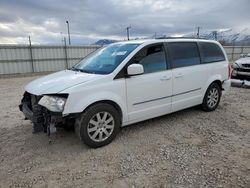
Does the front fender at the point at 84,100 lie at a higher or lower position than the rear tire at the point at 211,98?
higher

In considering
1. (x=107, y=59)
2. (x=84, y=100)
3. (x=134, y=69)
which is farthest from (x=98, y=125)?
(x=107, y=59)

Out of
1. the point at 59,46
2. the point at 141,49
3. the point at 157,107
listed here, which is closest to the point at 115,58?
the point at 141,49

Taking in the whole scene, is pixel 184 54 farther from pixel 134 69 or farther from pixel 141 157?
pixel 141 157

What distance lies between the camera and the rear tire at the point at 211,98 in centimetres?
516

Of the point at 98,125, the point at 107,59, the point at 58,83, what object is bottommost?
the point at 98,125

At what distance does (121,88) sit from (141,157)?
115cm

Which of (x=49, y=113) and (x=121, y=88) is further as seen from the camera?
(x=121, y=88)

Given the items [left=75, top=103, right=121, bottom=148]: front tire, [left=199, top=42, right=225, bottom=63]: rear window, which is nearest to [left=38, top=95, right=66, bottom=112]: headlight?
[left=75, top=103, right=121, bottom=148]: front tire

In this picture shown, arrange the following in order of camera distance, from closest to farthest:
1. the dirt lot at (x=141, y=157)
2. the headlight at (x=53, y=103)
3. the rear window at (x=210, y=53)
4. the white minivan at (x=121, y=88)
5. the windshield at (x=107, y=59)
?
the dirt lot at (x=141, y=157), the headlight at (x=53, y=103), the white minivan at (x=121, y=88), the windshield at (x=107, y=59), the rear window at (x=210, y=53)

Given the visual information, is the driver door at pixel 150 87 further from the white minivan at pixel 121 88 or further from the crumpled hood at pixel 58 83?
the crumpled hood at pixel 58 83

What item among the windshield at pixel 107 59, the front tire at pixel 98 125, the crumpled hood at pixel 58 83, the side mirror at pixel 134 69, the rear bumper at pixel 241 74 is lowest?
the front tire at pixel 98 125

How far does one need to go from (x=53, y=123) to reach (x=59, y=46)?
1702 centimetres

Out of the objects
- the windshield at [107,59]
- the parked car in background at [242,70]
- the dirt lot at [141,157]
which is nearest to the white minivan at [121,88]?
the windshield at [107,59]

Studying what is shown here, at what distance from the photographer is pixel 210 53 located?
5195 mm
